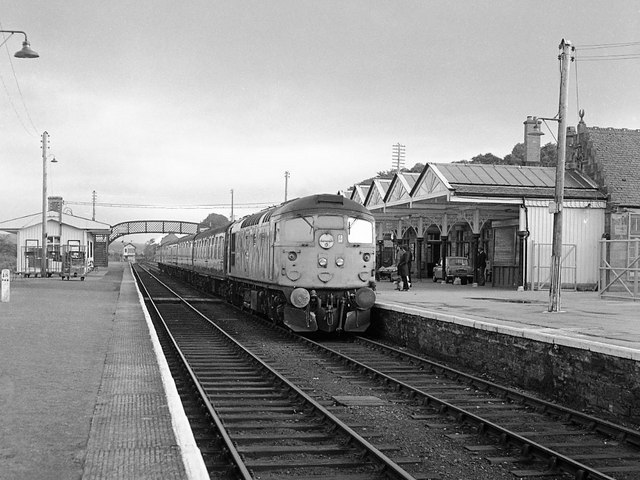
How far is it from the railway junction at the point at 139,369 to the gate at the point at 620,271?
80cm

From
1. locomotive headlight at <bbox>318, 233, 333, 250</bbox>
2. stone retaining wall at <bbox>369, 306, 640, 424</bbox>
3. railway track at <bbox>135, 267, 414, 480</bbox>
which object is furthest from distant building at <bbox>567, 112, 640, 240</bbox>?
railway track at <bbox>135, 267, 414, 480</bbox>

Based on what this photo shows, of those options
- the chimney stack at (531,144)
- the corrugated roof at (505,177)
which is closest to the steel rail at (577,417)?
the corrugated roof at (505,177)

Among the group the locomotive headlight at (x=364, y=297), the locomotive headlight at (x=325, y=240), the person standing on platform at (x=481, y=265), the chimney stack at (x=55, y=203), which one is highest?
the chimney stack at (x=55, y=203)

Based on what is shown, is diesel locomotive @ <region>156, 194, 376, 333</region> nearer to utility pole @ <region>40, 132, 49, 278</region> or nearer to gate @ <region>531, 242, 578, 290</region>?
gate @ <region>531, 242, 578, 290</region>

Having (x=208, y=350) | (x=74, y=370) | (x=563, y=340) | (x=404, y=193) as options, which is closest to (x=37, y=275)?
(x=404, y=193)

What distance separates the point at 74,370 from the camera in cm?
1003

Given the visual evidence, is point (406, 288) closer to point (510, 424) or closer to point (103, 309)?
point (103, 309)

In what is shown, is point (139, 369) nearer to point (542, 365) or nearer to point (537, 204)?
point (542, 365)

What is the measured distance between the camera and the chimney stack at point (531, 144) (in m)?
33.7

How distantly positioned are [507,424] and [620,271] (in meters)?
15.8

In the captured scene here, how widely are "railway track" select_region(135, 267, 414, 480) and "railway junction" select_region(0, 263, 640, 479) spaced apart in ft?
1.64

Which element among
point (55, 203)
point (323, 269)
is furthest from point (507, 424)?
point (55, 203)

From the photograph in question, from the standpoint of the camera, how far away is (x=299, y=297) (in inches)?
607

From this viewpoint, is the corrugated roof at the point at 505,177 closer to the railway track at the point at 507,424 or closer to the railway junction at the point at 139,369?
the railway junction at the point at 139,369
